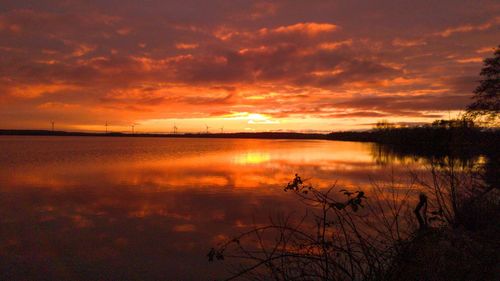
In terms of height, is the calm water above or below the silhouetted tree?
below

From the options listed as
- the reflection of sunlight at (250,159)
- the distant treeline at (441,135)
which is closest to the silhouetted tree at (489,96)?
the distant treeline at (441,135)

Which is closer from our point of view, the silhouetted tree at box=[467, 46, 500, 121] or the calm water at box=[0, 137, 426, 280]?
the calm water at box=[0, 137, 426, 280]

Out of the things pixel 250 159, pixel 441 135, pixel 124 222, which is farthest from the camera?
pixel 441 135

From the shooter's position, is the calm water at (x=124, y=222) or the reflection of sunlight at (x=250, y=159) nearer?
the calm water at (x=124, y=222)

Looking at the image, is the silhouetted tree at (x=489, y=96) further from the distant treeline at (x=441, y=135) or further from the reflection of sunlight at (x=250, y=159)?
the reflection of sunlight at (x=250, y=159)

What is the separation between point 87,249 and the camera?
10.4 metres

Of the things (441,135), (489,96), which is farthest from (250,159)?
(441,135)

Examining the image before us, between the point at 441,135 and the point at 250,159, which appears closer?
the point at 250,159

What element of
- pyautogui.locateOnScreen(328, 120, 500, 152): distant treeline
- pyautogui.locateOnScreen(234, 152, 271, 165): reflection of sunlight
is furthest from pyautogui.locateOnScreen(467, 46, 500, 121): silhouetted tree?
pyautogui.locateOnScreen(234, 152, 271, 165): reflection of sunlight

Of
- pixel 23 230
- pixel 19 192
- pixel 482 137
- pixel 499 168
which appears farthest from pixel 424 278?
pixel 482 137

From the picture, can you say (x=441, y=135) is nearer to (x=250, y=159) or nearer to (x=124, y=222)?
(x=250, y=159)

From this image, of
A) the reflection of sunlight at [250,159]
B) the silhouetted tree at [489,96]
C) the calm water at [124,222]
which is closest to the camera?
the calm water at [124,222]

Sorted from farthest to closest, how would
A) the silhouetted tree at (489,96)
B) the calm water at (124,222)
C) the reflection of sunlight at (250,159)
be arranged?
the reflection of sunlight at (250,159) < the silhouetted tree at (489,96) < the calm water at (124,222)

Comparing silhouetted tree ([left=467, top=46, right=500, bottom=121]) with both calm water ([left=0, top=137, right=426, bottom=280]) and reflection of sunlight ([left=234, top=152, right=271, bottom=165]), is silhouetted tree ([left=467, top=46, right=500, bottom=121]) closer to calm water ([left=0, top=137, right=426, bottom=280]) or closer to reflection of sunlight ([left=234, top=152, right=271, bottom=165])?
calm water ([left=0, top=137, right=426, bottom=280])
